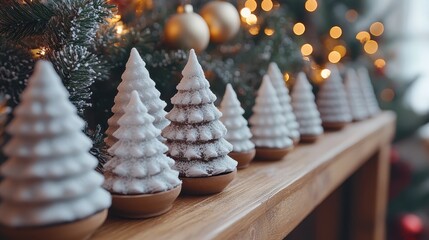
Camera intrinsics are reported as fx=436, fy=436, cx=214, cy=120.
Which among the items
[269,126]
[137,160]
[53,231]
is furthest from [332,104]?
[53,231]

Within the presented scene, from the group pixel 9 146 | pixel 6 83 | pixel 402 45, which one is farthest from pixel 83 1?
pixel 402 45

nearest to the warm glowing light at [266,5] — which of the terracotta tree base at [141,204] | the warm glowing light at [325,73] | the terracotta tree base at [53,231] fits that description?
the warm glowing light at [325,73]

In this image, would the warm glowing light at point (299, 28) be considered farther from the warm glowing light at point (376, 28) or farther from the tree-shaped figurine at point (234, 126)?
the tree-shaped figurine at point (234, 126)

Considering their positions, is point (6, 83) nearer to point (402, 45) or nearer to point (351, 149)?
point (351, 149)

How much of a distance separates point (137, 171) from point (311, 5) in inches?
46.8

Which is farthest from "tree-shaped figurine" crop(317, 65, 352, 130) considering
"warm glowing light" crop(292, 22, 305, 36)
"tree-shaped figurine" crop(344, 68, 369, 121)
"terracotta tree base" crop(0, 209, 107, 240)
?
"terracotta tree base" crop(0, 209, 107, 240)

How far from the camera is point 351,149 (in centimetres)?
108

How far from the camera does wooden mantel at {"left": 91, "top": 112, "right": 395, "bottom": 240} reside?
498 millimetres

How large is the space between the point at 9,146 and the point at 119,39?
36 centimetres

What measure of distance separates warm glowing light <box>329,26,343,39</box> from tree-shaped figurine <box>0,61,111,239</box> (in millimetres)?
1358

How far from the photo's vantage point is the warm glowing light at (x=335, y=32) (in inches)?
63.0

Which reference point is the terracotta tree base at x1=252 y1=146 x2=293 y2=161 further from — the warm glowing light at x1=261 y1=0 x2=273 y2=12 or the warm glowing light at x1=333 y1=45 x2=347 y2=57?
the warm glowing light at x1=333 y1=45 x2=347 y2=57

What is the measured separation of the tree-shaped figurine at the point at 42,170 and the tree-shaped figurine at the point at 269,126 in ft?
1.51

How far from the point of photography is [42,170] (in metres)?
0.39
